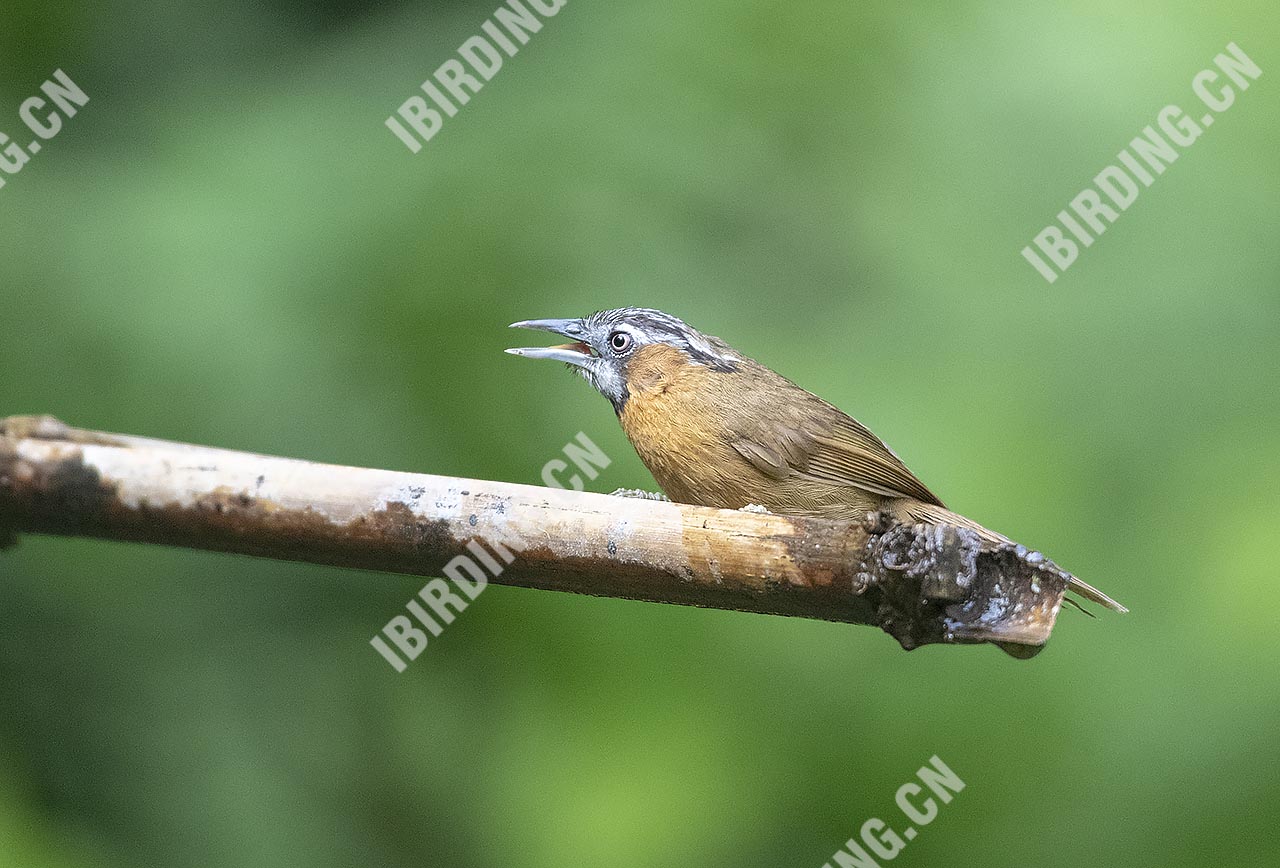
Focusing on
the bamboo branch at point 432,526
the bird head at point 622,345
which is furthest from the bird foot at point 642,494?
the bamboo branch at point 432,526

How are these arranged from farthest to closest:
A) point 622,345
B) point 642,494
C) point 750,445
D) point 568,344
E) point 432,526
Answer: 1. point 568,344
2. point 622,345
3. point 642,494
4. point 750,445
5. point 432,526

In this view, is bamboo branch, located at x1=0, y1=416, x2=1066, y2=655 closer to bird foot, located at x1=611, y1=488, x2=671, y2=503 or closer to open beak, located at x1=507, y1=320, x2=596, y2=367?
bird foot, located at x1=611, y1=488, x2=671, y2=503

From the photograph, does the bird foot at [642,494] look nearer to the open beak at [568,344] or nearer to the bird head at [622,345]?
the bird head at [622,345]

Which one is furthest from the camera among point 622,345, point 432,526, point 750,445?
point 622,345

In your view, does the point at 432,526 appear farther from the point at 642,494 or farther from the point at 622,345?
the point at 622,345

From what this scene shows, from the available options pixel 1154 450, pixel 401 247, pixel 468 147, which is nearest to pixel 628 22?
pixel 468 147

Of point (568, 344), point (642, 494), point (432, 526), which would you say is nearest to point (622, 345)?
point (568, 344)
